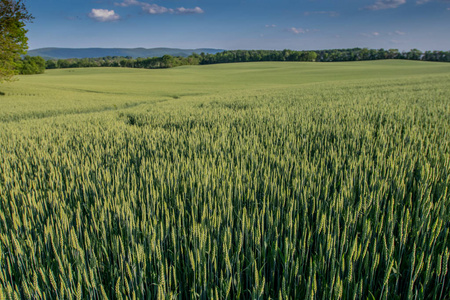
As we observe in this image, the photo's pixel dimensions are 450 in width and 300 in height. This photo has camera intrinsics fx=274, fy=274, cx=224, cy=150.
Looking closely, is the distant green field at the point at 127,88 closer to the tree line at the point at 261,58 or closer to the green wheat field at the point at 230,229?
the green wheat field at the point at 230,229

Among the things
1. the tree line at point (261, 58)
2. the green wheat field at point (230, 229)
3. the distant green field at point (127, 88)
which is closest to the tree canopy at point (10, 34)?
the distant green field at point (127, 88)

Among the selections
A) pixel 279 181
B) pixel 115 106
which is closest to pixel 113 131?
pixel 279 181

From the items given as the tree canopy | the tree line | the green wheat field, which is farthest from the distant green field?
the tree line


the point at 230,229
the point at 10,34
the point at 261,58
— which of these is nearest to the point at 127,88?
the point at 10,34

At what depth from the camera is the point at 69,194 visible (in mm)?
1787

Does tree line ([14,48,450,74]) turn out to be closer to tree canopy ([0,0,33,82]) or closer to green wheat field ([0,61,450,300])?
tree canopy ([0,0,33,82])

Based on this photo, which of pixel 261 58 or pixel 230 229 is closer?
pixel 230 229

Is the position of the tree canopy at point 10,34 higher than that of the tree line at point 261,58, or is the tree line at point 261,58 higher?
the tree line at point 261,58

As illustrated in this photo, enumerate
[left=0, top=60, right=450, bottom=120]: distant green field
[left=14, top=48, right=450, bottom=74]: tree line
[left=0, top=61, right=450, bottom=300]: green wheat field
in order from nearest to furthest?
[left=0, top=61, right=450, bottom=300]: green wheat field
[left=0, top=60, right=450, bottom=120]: distant green field
[left=14, top=48, right=450, bottom=74]: tree line

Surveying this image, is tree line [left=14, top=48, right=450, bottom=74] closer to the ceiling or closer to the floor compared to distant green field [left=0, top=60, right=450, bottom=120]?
closer to the ceiling

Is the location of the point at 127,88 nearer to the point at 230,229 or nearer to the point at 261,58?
the point at 230,229

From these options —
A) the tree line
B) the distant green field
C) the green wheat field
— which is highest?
the tree line

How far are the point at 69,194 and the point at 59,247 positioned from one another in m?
0.67

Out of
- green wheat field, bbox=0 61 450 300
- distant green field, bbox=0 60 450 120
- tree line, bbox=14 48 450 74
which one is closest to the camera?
green wheat field, bbox=0 61 450 300
